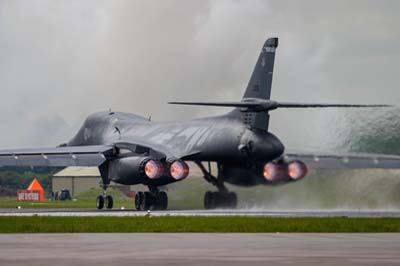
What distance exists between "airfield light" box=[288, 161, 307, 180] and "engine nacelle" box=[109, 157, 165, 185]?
7.11 m

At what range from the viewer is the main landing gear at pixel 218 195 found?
63.3 metres

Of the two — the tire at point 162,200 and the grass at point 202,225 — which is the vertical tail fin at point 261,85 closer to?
the tire at point 162,200

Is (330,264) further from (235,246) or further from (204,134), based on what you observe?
(204,134)

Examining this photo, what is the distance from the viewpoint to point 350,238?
107 feet

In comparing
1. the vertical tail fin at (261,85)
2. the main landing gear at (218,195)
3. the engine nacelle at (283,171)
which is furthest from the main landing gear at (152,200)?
the vertical tail fin at (261,85)

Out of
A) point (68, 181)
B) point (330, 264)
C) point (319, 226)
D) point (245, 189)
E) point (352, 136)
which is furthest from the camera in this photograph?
point (68, 181)

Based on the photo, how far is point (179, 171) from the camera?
62.6 m

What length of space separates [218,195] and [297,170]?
500 centimetres

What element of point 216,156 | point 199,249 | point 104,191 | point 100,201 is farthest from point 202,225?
point 100,201

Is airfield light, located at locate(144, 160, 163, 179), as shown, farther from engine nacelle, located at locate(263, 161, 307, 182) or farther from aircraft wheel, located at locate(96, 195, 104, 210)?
aircraft wheel, located at locate(96, 195, 104, 210)

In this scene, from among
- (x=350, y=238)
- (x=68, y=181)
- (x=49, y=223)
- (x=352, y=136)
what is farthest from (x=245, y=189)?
(x=68, y=181)

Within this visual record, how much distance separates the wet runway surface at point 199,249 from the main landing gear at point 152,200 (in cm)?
2926

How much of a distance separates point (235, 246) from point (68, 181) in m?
104

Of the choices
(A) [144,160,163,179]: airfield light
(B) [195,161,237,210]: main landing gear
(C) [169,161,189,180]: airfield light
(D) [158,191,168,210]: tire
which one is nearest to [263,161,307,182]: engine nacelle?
(B) [195,161,237,210]: main landing gear
